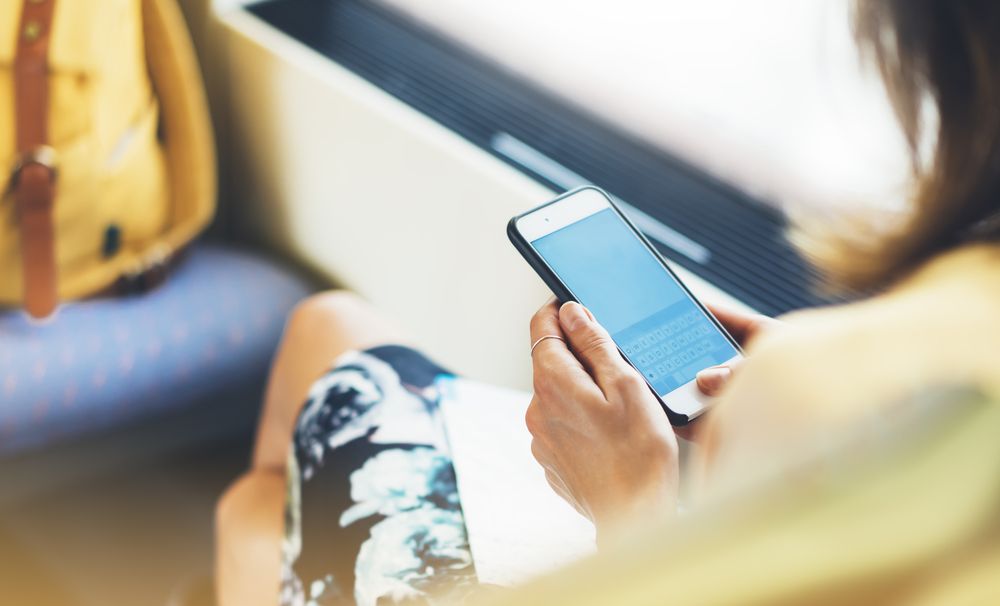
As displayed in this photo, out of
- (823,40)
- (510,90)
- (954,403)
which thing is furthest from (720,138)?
(954,403)

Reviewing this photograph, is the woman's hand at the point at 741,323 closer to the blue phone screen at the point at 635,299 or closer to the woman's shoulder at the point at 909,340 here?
the blue phone screen at the point at 635,299

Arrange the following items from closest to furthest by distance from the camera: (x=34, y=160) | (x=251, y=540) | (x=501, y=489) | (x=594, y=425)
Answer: (x=594, y=425) → (x=501, y=489) → (x=251, y=540) → (x=34, y=160)

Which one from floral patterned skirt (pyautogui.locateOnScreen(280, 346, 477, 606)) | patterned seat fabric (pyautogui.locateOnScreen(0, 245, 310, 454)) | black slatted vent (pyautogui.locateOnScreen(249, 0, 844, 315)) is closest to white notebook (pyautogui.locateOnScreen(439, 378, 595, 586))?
floral patterned skirt (pyautogui.locateOnScreen(280, 346, 477, 606))

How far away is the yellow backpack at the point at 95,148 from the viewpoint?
2.86 ft

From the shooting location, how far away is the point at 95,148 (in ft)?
3.00

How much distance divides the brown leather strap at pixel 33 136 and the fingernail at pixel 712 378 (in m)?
0.64

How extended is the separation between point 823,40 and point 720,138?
1.54ft

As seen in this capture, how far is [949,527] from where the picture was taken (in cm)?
24

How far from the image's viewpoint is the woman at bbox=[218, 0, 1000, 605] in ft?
0.94

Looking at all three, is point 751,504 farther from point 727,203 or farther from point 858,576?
point 727,203

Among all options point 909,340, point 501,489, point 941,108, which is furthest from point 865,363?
point 501,489

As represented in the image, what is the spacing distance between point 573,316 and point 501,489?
0.15 meters

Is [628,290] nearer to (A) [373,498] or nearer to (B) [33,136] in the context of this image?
(A) [373,498]

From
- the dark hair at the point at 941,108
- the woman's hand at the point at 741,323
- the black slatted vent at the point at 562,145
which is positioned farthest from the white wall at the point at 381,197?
the dark hair at the point at 941,108
